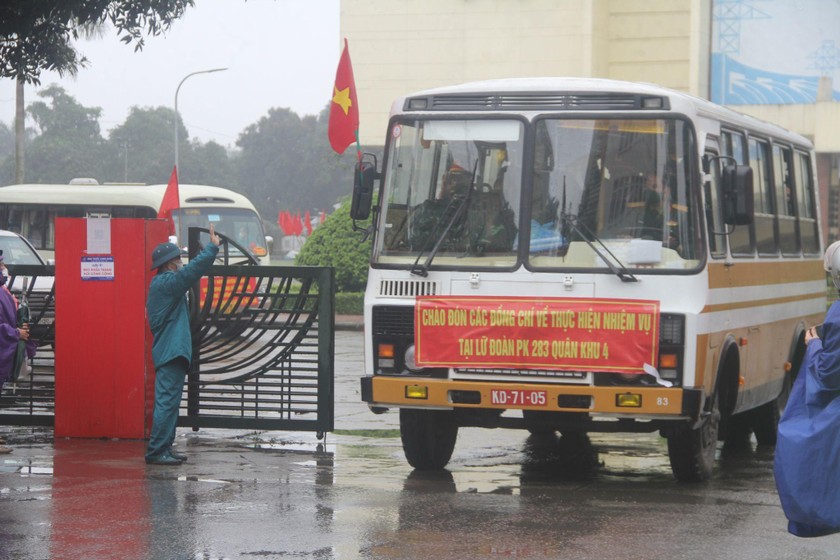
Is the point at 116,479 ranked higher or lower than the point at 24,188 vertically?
lower

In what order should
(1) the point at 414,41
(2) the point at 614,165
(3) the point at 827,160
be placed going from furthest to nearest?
(1) the point at 414,41 < (3) the point at 827,160 < (2) the point at 614,165

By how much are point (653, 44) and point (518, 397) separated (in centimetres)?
4594

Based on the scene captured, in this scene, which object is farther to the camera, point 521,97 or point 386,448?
point 386,448

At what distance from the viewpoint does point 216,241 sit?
34.0 feet

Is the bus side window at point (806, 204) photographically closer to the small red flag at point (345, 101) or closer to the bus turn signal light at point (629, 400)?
the small red flag at point (345, 101)

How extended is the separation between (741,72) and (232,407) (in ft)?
147

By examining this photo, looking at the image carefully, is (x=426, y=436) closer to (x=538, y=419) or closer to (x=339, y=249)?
(x=538, y=419)

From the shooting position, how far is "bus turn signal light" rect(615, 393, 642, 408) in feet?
30.4

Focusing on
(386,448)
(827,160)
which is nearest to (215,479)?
(386,448)

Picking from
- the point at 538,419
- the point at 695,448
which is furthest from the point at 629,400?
the point at 695,448

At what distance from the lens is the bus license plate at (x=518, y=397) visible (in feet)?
31.1

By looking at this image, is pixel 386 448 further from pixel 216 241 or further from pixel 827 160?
pixel 827 160

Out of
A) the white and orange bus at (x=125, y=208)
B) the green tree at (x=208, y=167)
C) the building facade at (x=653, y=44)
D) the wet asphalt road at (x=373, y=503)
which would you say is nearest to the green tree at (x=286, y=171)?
the green tree at (x=208, y=167)

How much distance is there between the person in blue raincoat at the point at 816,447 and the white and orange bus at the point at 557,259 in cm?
322
